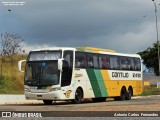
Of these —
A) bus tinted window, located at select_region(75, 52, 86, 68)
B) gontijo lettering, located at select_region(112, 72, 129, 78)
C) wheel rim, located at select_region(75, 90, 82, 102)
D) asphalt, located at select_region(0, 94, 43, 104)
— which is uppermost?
bus tinted window, located at select_region(75, 52, 86, 68)

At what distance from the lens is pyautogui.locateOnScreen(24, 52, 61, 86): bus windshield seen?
27.3 metres

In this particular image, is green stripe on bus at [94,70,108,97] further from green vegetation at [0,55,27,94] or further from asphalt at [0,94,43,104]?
A: green vegetation at [0,55,27,94]

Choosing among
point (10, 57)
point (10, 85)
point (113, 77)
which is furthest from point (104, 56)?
point (10, 57)

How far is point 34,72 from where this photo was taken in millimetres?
27734

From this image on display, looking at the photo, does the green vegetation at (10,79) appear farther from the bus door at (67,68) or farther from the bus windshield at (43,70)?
the bus door at (67,68)

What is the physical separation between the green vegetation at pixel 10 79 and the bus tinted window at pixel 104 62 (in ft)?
42.0

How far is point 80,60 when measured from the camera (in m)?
28.8

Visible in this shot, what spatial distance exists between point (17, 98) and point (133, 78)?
30.8ft

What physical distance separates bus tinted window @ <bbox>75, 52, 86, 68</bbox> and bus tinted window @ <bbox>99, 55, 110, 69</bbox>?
7.35 ft

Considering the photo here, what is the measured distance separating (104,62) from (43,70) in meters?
5.86

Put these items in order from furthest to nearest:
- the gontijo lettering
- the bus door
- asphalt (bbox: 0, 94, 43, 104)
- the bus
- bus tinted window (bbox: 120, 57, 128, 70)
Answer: bus tinted window (bbox: 120, 57, 128, 70)
asphalt (bbox: 0, 94, 43, 104)
the gontijo lettering
the bus door
the bus

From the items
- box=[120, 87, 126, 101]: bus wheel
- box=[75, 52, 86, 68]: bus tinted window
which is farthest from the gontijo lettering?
box=[75, 52, 86, 68]: bus tinted window

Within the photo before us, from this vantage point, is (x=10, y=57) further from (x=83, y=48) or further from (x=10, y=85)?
(x=83, y=48)

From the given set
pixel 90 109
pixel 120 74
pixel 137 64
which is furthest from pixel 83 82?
pixel 90 109
